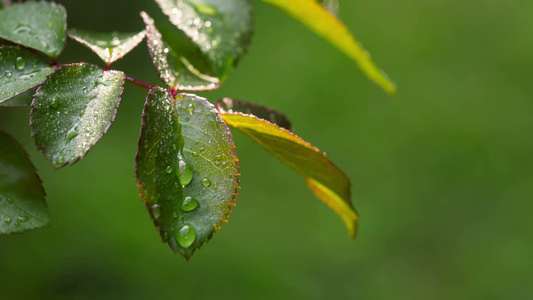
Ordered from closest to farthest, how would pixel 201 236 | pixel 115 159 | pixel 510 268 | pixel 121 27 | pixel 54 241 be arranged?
pixel 201 236, pixel 510 268, pixel 54 241, pixel 115 159, pixel 121 27

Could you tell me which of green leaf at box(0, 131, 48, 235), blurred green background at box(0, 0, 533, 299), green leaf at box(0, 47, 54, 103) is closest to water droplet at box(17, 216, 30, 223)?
green leaf at box(0, 131, 48, 235)

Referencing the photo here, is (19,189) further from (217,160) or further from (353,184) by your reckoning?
(353,184)

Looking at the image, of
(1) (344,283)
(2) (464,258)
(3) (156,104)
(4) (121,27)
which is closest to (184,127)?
(3) (156,104)

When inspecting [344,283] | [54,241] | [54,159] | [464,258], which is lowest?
[54,241]

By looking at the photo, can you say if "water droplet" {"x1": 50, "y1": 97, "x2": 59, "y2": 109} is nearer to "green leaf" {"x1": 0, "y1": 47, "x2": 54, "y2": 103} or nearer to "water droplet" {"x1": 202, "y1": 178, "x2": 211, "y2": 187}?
"green leaf" {"x1": 0, "y1": 47, "x2": 54, "y2": 103}

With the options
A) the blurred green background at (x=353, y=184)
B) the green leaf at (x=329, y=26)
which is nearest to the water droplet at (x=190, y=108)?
the green leaf at (x=329, y=26)

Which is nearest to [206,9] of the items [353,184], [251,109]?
[251,109]

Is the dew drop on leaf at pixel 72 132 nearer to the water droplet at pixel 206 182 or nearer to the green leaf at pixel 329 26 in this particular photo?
the water droplet at pixel 206 182

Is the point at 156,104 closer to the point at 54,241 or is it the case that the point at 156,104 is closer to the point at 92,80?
the point at 92,80

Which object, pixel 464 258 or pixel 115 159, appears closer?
pixel 464 258
